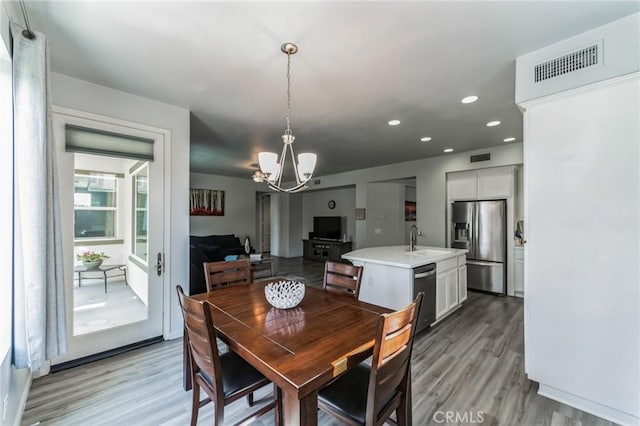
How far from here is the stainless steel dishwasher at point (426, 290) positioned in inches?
120

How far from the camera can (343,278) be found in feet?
7.71

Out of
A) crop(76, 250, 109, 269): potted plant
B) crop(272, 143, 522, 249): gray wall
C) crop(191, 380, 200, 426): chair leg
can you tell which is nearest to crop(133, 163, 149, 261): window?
crop(76, 250, 109, 269): potted plant

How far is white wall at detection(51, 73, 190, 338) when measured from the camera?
2.78 metres

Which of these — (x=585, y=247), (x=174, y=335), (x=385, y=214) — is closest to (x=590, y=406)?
(x=585, y=247)

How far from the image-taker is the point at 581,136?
1.94m

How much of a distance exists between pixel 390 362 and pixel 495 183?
4810mm

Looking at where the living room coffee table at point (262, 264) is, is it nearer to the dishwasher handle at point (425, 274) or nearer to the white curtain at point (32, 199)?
the dishwasher handle at point (425, 274)

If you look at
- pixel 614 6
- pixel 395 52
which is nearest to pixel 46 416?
pixel 395 52

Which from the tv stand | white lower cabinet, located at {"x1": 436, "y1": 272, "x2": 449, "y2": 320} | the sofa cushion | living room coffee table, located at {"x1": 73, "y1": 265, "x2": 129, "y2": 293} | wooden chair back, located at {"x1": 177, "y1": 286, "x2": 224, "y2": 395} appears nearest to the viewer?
wooden chair back, located at {"x1": 177, "y1": 286, "x2": 224, "y2": 395}

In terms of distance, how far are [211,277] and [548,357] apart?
2.82 metres

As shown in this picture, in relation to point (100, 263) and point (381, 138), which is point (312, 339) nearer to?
point (100, 263)

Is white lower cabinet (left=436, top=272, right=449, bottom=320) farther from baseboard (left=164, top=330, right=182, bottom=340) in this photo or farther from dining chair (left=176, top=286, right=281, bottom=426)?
baseboard (left=164, top=330, right=182, bottom=340)

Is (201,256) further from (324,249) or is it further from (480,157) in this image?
(480,157)

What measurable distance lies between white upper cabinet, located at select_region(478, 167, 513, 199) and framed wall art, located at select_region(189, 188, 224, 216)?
21.5 ft
